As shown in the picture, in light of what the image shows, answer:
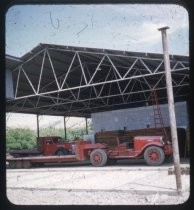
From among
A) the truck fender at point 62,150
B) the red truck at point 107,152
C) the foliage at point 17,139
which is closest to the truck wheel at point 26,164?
the red truck at point 107,152

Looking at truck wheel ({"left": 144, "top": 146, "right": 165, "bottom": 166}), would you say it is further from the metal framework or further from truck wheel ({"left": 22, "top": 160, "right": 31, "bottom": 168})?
truck wheel ({"left": 22, "top": 160, "right": 31, "bottom": 168})

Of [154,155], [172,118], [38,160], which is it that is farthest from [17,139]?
[172,118]

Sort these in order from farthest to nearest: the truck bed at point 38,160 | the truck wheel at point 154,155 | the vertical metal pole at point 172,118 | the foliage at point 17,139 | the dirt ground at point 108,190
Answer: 1. the foliage at point 17,139
2. the truck bed at point 38,160
3. the truck wheel at point 154,155
4. the vertical metal pole at point 172,118
5. the dirt ground at point 108,190

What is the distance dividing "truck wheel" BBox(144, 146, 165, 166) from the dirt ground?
2.39 feet

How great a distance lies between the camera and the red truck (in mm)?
9680

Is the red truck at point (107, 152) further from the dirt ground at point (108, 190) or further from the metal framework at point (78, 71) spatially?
the metal framework at point (78, 71)

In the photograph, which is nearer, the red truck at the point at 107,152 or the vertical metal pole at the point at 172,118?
the vertical metal pole at the point at 172,118

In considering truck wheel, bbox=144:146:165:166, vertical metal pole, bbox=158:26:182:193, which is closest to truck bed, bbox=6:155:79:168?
truck wheel, bbox=144:146:165:166

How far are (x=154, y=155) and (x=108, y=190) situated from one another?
12.6ft

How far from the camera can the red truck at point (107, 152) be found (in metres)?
9.68

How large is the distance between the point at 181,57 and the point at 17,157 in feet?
24.4

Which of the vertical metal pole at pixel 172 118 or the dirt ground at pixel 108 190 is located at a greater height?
the vertical metal pole at pixel 172 118

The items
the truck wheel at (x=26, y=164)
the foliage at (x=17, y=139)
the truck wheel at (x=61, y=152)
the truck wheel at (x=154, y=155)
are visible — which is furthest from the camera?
the foliage at (x=17, y=139)

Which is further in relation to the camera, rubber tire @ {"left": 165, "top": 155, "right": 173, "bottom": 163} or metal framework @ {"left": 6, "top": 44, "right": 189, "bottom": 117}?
metal framework @ {"left": 6, "top": 44, "right": 189, "bottom": 117}
